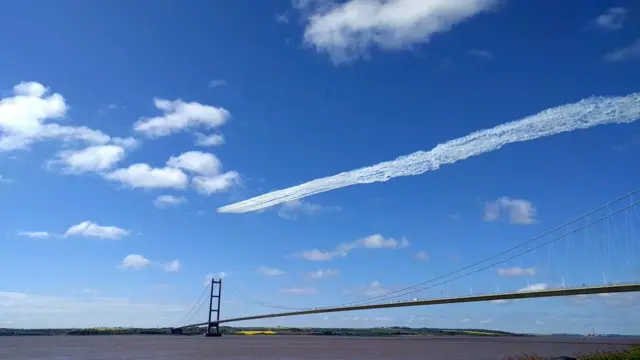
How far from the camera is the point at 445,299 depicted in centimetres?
6931

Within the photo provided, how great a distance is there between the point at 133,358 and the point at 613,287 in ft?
132

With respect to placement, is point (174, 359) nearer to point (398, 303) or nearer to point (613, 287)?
point (613, 287)

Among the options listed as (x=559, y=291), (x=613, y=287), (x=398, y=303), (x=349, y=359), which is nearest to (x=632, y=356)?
(x=349, y=359)

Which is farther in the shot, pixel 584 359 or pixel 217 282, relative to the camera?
pixel 217 282

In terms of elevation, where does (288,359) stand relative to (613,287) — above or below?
below

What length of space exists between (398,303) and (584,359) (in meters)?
53.8

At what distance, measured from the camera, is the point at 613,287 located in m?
49.1

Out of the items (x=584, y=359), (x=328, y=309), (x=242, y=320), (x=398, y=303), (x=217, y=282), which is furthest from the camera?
(x=217, y=282)

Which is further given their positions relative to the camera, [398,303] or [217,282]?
[217,282]

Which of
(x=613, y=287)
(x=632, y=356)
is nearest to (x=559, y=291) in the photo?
(x=613, y=287)

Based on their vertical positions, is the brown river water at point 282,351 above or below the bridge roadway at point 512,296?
below

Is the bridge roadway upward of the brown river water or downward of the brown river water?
upward

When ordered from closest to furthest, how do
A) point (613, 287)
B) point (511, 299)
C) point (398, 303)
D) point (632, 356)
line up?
point (632, 356) → point (613, 287) → point (511, 299) → point (398, 303)

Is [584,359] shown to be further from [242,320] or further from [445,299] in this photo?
[242,320]
